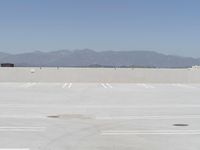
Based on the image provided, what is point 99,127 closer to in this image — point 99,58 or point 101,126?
point 101,126

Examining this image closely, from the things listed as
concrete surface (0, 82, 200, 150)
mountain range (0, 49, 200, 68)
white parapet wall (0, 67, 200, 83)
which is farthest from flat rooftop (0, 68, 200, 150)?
mountain range (0, 49, 200, 68)

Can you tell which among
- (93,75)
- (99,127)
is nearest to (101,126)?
(99,127)

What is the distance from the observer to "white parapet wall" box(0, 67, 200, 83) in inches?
1735

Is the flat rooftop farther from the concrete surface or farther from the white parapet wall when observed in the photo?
the white parapet wall

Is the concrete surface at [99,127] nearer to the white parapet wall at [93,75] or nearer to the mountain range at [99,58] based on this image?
the white parapet wall at [93,75]

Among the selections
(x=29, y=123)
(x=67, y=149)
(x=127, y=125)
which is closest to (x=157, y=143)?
(x=67, y=149)

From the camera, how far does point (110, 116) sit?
1695cm

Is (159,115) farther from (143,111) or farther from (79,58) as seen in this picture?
(79,58)

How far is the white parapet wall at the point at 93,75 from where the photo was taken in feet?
145

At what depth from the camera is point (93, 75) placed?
44.3 m

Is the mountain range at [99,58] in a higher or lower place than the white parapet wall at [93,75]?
higher

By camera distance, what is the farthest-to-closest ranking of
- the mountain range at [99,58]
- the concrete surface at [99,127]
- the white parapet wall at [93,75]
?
1. the mountain range at [99,58]
2. the white parapet wall at [93,75]
3. the concrete surface at [99,127]

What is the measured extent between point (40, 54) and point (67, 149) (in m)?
175

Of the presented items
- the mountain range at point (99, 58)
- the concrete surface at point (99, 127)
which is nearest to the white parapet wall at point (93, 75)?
the concrete surface at point (99, 127)
